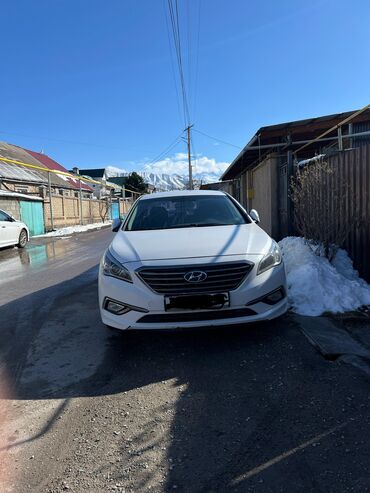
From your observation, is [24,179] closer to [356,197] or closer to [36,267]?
[36,267]

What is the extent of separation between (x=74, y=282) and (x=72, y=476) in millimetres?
5919

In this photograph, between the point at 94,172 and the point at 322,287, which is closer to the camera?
the point at 322,287

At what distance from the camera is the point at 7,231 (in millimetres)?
14375

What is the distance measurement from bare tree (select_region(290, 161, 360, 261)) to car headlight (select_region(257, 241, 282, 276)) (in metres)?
2.14

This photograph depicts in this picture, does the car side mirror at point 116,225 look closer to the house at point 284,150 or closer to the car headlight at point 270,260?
the car headlight at point 270,260

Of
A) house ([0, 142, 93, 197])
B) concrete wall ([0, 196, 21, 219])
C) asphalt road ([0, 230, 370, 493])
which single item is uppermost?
house ([0, 142, 93, 197])

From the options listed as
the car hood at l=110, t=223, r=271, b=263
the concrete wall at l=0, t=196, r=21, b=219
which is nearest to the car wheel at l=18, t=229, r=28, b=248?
the concrete wall at l=0, t=196, r=21, b=219

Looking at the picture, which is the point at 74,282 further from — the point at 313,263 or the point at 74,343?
the point at 313,263

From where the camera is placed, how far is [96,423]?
299 centimetres

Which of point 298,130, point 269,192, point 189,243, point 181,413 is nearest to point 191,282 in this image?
point 189,243

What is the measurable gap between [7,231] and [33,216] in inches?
314

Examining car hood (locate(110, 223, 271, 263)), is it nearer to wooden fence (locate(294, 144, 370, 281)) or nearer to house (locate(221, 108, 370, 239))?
wooden fence (locate(294, 144, 370, 281))

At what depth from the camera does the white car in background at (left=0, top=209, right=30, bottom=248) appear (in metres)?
14.2

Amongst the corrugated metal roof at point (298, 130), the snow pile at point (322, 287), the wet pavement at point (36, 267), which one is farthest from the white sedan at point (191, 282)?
the corrugated metal roof at point (298, 130)
